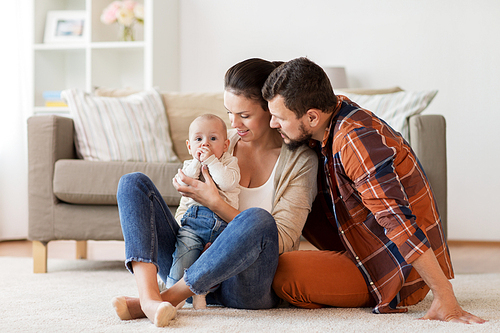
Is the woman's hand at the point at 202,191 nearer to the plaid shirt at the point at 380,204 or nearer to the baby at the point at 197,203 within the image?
the baby at the point at 197,203

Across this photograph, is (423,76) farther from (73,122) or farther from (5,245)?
(5,245)

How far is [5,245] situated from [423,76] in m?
3.19

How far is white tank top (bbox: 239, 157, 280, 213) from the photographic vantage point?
1.41 meters

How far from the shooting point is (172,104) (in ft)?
8.71

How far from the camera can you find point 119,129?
2408 mm

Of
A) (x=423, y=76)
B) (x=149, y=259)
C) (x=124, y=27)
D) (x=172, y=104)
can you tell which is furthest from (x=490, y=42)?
(x=149, y=259)

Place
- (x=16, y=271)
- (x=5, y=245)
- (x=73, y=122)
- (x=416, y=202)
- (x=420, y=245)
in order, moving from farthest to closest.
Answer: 1. (x=5, y=245)
2. (x=73, y=122)
3. (x=16, y=271)
4. (x=416, y=202)
5. (x=420, y=245)

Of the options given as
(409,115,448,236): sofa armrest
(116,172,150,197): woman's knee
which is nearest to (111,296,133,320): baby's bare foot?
(116,172,150,197): woman's knee

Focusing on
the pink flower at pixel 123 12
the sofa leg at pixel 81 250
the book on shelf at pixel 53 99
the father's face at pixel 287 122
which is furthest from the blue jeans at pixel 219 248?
the pink flower at pixel 123 12

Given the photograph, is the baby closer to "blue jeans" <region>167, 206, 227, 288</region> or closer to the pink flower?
"blue jeans" <region>167, 206, 227, 288</region>

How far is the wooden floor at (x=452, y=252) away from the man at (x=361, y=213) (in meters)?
1.12

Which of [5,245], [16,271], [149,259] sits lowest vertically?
[5,245]

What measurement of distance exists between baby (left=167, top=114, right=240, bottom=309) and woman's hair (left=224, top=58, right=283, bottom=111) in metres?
0.13

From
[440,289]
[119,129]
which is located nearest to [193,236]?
[440,289]
